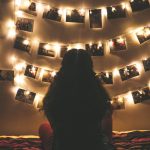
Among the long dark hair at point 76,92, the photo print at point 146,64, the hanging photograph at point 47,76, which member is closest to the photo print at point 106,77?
the photo print at point 146,64

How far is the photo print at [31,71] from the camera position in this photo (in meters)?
2.91

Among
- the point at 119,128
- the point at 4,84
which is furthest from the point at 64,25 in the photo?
the point at 119,128

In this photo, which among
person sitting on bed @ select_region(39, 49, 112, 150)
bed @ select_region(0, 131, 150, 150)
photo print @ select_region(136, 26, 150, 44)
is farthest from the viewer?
photo print @ select_region(136, 26, 150, 44)

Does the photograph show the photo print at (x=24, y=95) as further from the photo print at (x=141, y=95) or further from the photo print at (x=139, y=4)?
the photo print at (x=139, y=4)

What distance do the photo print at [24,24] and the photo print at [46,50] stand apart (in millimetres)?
187

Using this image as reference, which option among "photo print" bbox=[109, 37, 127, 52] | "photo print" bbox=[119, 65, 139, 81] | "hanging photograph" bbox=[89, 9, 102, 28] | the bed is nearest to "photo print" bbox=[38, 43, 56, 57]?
"hanging photograph" bbox=[89, 9, 102, 28]

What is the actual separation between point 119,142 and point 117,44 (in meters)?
0.86

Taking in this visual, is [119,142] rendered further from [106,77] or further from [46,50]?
[46,50]

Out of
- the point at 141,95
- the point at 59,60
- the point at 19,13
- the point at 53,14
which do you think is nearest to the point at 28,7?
the point at 19,13

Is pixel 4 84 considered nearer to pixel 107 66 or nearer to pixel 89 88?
pixel 107 66

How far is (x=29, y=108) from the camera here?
294 centimetres

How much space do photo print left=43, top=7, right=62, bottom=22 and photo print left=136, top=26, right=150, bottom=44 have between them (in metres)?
0.71

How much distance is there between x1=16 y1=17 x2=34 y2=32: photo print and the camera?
9.51 feet

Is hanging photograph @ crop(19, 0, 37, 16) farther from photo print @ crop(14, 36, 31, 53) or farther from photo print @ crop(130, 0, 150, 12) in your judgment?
photo print @ crop(130, 0, 150, 12)
